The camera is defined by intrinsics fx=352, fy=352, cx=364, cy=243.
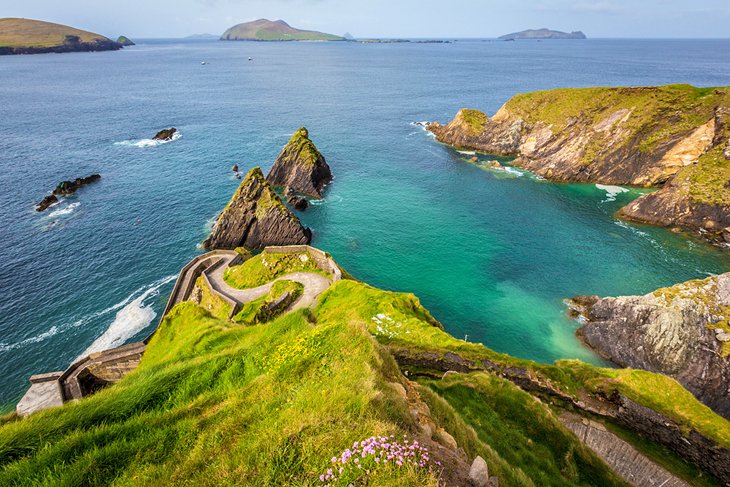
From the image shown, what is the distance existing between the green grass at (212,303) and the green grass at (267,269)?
9.62ft

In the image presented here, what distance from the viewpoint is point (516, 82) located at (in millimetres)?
193750

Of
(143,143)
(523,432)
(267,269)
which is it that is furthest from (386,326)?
(143,143)

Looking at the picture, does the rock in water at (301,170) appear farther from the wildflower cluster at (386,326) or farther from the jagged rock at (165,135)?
the jagged rock at (165,135)

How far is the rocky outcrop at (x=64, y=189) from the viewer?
2781 inches

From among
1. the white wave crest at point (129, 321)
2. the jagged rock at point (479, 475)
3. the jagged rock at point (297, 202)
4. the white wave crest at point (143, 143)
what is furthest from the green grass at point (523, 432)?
the white wave crest at point (143, 143)

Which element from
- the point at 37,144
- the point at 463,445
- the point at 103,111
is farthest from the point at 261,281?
the point at 103,111

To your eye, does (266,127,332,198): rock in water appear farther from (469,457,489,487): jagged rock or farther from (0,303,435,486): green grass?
(469,457,489,487): jagged rock

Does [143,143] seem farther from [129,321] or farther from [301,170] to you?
[129,321]

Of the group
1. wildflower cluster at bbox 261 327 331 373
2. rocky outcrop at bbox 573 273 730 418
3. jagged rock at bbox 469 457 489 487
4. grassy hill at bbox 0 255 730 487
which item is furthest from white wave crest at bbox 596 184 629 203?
jagged rock at bbox 469 457 489 487

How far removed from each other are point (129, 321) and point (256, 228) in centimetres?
2350

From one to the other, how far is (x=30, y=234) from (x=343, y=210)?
55.3 m

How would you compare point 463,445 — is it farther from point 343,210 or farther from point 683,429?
point 343,210

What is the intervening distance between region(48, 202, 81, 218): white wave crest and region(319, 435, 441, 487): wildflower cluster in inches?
3324

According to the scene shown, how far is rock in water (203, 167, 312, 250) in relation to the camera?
60.5 metres
